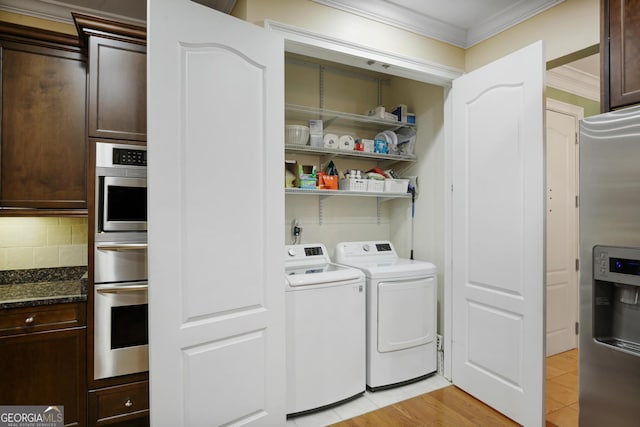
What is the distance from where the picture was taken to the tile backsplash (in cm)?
219

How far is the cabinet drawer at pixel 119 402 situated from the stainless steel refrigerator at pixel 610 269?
2.24 m

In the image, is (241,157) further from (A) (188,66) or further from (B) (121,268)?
(B) (121,268)

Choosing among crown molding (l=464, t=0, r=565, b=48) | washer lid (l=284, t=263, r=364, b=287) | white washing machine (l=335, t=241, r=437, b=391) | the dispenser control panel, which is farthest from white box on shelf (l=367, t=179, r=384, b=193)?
the dispenser control panel

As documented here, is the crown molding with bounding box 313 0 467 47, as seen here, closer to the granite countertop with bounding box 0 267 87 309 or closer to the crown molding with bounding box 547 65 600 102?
the crown molding with bounding box 547 65 600 102

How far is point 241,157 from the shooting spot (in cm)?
174

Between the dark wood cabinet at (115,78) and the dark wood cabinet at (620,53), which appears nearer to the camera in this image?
the dark wood cabinet at (620,53)

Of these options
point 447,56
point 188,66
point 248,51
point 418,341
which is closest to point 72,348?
point 188,66

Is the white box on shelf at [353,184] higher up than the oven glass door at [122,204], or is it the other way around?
the white box on shelf at [353,184]

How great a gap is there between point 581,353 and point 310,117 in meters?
2.43

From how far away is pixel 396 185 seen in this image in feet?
10.1

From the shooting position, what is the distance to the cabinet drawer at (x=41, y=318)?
1763 mm

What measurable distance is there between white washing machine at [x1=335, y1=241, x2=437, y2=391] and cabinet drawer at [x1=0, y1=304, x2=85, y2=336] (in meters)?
1.81

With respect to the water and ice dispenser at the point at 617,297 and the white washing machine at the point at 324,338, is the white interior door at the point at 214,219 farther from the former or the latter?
the water and ice dispenser at the point at 617,297

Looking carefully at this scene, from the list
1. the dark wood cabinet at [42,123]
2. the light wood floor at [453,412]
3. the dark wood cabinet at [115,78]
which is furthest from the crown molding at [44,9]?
the light wood floor at [453,412]
